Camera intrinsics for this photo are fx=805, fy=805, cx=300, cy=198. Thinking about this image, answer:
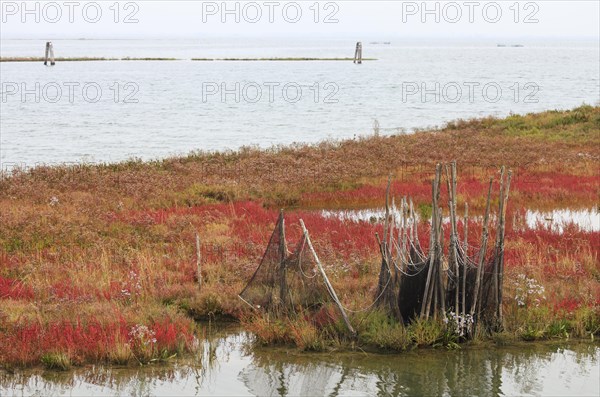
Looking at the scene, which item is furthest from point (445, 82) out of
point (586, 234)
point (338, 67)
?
point (586, 234)

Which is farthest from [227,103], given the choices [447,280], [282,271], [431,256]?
[431,256]

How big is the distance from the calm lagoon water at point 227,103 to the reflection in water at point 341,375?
2735 cm

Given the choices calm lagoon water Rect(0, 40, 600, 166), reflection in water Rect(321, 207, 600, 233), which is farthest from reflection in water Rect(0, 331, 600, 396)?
calm lagoon water Rect(0, 40, 600, 166)

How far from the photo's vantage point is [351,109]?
72250 mm

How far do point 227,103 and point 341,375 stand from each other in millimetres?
69334

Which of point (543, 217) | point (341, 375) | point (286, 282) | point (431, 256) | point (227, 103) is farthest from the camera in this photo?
point (227, 103)

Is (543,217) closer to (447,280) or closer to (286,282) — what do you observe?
(447,280)

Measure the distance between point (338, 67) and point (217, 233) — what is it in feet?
398

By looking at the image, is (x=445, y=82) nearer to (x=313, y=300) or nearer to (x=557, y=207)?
(x=557, y=207)

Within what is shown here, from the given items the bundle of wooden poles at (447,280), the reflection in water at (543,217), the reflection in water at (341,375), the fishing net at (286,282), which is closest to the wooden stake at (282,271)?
the fishing net at (286,282)

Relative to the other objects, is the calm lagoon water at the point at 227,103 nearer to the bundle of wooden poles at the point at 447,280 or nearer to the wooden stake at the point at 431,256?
the bundle of wooden poles at the point at 447,280

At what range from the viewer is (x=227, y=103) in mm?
79250

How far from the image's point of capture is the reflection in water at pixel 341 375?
10.8 metres

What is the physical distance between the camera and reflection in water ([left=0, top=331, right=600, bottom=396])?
10820 mm
